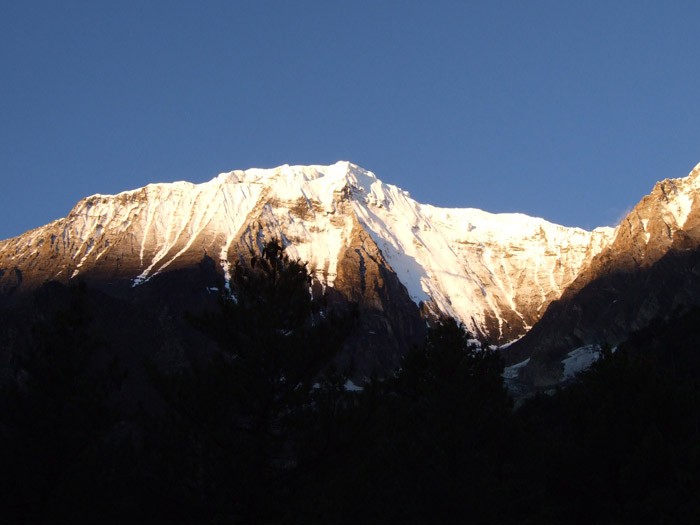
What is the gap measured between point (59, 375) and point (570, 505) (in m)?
18.9

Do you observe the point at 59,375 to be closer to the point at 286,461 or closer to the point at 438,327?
the point at 286,461

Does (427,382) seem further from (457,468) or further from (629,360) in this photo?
(629,360)

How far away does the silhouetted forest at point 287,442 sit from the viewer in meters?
30.9

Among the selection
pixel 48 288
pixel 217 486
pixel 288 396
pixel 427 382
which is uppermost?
pixel 48 288

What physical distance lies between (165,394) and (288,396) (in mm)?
4022

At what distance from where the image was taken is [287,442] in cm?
3197

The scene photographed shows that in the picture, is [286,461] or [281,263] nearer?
[286,461]

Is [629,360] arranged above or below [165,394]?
below

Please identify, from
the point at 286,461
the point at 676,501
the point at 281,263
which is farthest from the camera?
the point at 281,263

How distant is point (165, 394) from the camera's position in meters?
31.8

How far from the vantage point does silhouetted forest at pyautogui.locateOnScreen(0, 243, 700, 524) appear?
30.9 meters

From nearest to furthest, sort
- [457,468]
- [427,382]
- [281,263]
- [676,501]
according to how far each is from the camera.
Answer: [676,501], [281,263], [457,468], [427,382]

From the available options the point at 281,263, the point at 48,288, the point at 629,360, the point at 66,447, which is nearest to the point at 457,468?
the point at 629,360

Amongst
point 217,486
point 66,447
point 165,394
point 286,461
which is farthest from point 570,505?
point 66,447
